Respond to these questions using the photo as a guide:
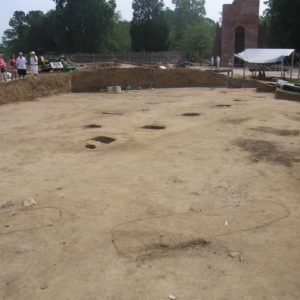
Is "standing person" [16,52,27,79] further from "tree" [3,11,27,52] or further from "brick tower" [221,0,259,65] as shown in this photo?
"tree" [3,11,27,52]

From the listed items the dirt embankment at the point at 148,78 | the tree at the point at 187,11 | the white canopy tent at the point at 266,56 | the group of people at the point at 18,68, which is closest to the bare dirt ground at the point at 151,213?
the group of people at the point at 18,68

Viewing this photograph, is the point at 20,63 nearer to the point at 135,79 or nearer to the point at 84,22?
the point at 135,79

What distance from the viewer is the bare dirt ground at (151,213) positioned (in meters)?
5.00

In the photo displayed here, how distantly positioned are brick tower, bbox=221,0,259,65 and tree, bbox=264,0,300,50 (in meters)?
1.75

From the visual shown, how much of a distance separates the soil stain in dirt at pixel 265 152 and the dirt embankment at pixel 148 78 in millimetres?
17979

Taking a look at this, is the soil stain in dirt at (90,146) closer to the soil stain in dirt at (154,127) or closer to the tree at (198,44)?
the soil stain in dirt at (154,127)

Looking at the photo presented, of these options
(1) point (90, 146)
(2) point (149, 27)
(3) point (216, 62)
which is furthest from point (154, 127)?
(2) point (149, 27)

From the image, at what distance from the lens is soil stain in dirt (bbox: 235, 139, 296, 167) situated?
9.97m

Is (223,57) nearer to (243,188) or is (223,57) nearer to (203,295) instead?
(243,188)

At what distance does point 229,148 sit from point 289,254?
5704mm

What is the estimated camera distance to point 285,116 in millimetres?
15828

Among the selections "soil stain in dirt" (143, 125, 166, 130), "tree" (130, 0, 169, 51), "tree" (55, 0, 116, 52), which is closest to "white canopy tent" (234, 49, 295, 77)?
"soil stain in dirt" (143, 125, 166, 130)

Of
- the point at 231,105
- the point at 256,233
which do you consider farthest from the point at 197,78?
the point at 256,233

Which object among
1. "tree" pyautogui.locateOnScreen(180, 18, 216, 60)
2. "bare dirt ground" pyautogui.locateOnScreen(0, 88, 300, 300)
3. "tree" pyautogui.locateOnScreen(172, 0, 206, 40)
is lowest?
"bare dirt ground" pyautogui.locateOnScreen(0, 88, 300, 300)
